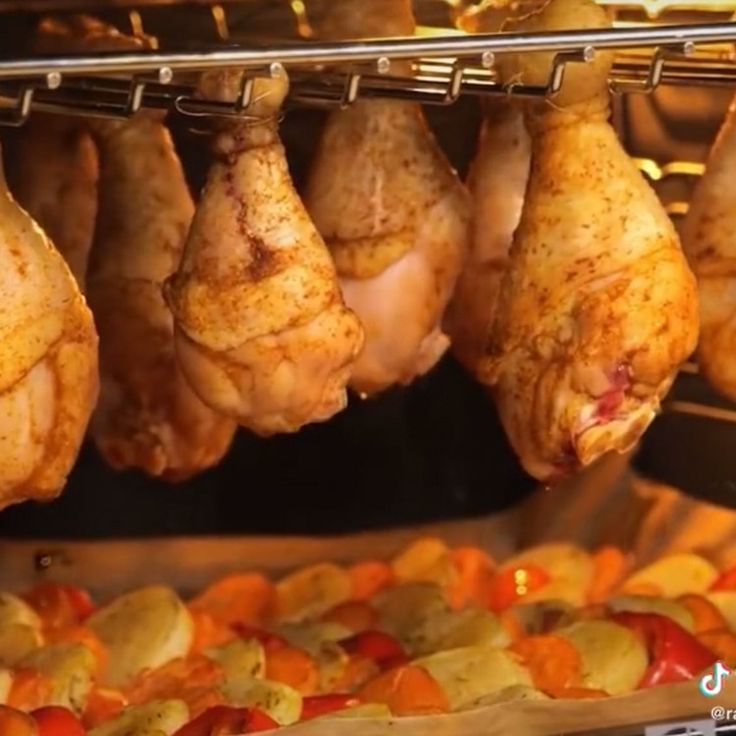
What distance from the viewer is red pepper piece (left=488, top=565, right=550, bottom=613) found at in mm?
1734

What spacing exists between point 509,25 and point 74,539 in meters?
0.77

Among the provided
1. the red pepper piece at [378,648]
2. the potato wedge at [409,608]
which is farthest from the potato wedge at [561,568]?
the red pepper piece at [378,648]

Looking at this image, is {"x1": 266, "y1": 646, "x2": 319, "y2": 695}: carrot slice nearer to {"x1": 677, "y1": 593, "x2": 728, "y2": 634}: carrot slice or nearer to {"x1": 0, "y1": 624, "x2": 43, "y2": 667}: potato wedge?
{"x1": 0, "y1": 624, "x2": 43, "y2": 667}: potato wedge

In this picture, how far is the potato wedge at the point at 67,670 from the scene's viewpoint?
4.60ft

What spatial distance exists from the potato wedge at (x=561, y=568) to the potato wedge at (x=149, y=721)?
53cm

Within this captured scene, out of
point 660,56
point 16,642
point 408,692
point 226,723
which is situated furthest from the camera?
point 16,642

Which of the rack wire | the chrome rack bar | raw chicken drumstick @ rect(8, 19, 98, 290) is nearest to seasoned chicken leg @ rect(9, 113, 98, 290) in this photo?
raw chicken drumstick @ rect(8, 19, 98, 290)

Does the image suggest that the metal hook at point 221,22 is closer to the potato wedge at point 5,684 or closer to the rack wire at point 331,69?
the rack wire at point 331,69

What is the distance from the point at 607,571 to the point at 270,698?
1.82 feet

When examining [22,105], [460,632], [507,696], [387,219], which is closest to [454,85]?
[387,219]

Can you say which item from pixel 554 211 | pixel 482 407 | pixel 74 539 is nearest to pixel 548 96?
pixel 554 211

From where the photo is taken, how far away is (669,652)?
1471mm

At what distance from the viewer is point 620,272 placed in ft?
3.99

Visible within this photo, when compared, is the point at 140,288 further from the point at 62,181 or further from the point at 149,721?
the point at 149,721
